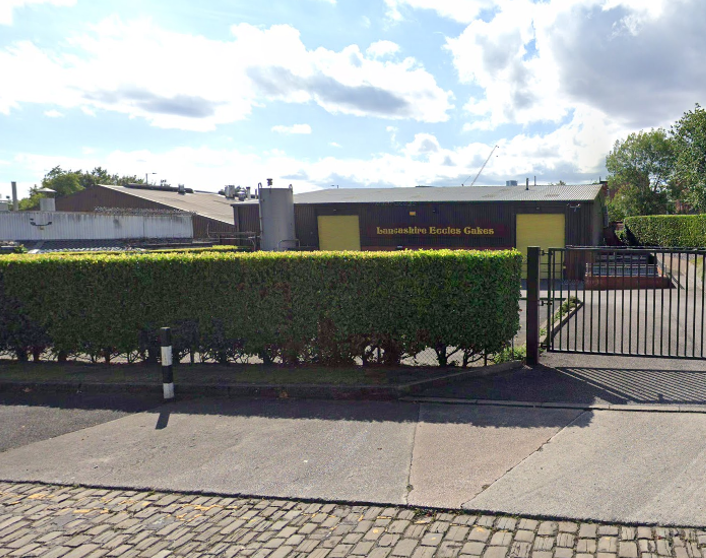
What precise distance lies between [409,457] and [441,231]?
26283 millimetres

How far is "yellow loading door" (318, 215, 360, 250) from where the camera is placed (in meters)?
33.0

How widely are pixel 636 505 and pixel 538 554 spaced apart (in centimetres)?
111

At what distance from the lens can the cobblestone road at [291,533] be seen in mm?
4000

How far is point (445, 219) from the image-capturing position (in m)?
31.0

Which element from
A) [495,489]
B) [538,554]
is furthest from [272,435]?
[538,554]

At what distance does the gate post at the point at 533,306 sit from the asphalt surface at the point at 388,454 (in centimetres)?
143

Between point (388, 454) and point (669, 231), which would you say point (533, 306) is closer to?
point (388, 454)

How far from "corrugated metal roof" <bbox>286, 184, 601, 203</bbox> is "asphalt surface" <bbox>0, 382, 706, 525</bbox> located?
2395 centimetres

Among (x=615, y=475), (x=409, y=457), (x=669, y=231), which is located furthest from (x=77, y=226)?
(x=615, y=475)

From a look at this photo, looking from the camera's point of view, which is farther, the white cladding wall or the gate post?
the white cladding wall

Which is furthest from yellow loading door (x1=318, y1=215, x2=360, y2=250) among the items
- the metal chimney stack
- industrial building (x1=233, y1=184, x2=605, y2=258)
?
the metal chimney stack

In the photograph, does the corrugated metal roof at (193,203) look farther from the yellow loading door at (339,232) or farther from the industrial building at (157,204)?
the yellow loading door at (339,232)

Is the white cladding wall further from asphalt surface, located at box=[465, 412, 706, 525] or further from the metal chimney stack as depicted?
asphalt surface, located at box=[465, 412, 706, 525]

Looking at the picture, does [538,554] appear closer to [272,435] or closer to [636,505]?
[636,505]
